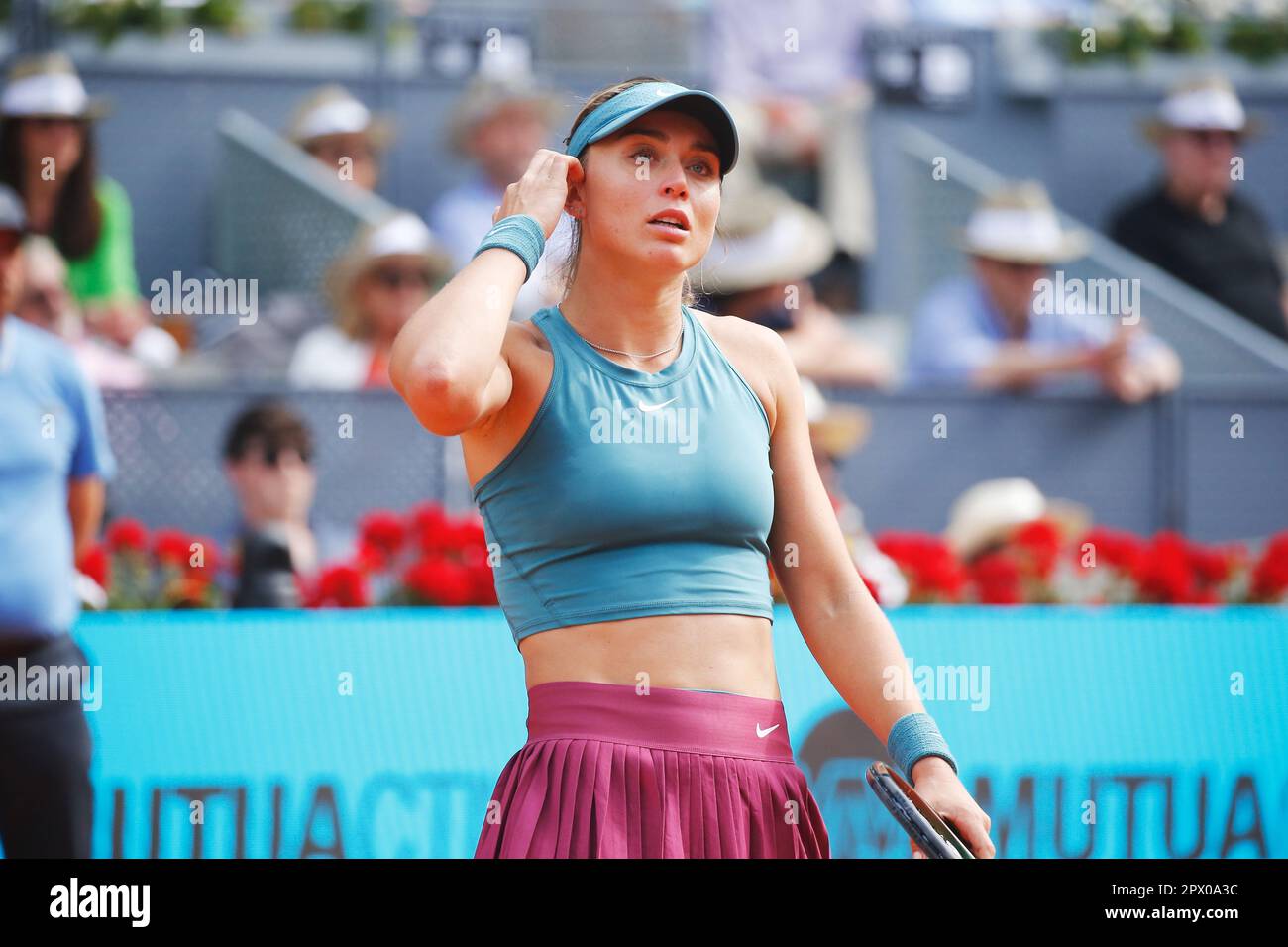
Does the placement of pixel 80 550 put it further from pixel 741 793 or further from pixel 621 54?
pixel 621 54

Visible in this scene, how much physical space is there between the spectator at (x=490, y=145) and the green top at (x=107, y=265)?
1226mm

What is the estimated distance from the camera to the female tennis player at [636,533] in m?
2.37

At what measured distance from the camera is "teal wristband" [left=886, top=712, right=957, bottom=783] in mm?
2465

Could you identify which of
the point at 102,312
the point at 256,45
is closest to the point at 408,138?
the point at 256,45

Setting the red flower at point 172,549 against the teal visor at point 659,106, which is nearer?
the teal visor at point 659,106

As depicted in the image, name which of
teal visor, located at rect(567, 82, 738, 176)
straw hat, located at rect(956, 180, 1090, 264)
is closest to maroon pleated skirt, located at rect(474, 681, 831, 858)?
teal visor, located at rect(567, 82, 738, 176)

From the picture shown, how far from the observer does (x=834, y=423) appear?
19.4 ft

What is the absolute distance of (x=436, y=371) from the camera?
7.29ft

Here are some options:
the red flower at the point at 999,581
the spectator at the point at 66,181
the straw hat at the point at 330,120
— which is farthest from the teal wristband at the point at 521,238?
the straw hat at the point at 330,120

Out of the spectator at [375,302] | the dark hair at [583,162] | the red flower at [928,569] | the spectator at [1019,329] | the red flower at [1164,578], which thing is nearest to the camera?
the dark hair at [583,162]

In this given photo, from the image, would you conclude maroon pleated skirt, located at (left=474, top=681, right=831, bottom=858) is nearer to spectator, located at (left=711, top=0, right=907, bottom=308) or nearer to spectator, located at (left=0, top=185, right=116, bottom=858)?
spectator, located at (left=0, top=185, right=116, bottom=858)

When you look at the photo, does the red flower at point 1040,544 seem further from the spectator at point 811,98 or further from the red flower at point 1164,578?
the spectator at point 811,98

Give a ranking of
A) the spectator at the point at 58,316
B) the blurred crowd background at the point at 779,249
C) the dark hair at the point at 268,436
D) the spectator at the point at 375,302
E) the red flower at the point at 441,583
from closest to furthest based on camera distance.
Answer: the red flower at the point at 441,583
the dark hair at the point at 268,436
the blurred crowd background at the point at 779,249
the spectator at the point at 58,316
the spectator at the point at 375,302
